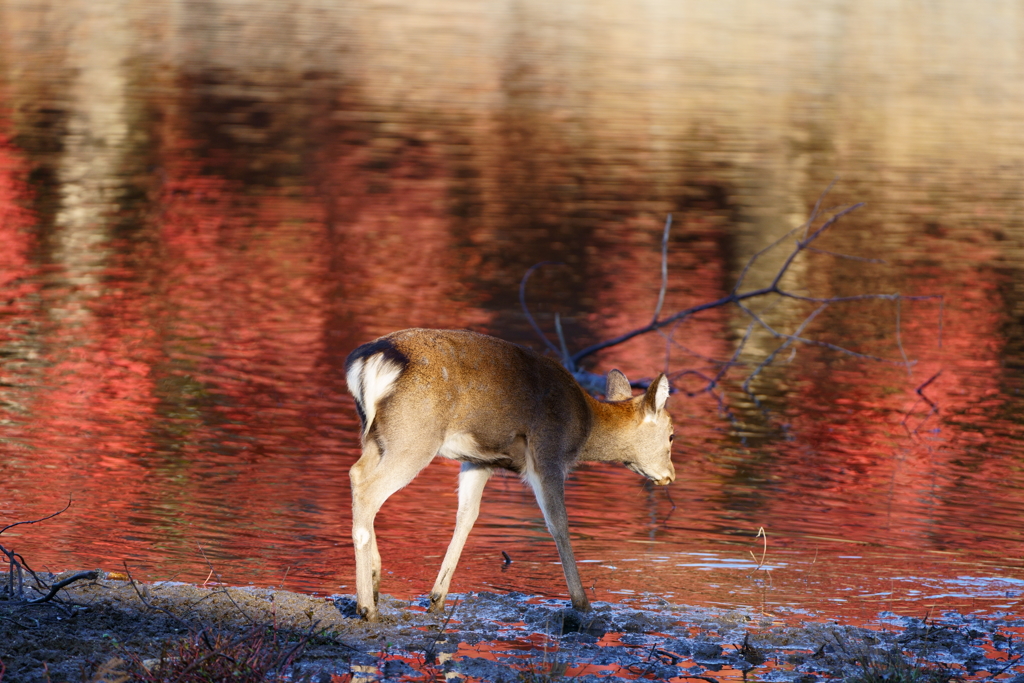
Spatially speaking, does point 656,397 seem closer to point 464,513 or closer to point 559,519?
point 559,519

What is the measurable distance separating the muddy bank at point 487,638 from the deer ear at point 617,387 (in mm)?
1451

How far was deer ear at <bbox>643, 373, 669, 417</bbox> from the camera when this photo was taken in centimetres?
912

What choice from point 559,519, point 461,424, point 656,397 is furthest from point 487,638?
point 656,397

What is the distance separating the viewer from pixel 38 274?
719 inches

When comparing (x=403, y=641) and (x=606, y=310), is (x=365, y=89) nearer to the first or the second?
(x=606, y=310)

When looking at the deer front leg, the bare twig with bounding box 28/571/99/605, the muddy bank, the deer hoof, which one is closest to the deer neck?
the deer front leg

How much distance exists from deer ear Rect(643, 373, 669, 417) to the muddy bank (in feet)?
3.75

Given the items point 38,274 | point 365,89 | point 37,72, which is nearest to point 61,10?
point 37,72

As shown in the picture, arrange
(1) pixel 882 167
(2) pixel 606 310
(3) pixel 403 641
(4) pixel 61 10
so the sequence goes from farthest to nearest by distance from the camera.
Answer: (4) pixel 61 10 → (1) pixel 882 167 → (2) pixel 606 310 → (3) pixel 403 641

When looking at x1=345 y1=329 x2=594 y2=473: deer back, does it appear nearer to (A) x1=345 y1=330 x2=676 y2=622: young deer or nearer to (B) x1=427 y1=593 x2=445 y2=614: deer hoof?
(A) x1=345 y1=330 x2=676 y2=622: young deer

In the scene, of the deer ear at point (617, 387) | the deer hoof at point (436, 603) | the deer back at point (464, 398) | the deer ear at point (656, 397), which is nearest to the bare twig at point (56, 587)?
the deer back at point (464, 398)

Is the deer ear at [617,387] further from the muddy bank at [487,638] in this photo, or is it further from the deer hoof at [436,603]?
the deer hoof at [436,603]

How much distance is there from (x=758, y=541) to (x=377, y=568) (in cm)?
305

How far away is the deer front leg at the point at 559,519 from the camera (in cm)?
834
